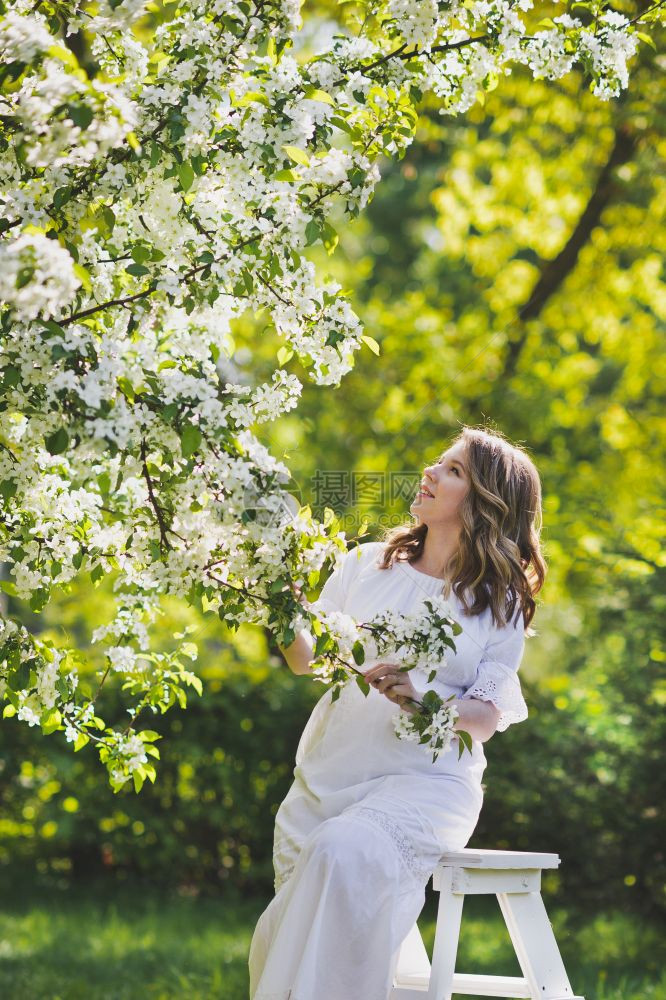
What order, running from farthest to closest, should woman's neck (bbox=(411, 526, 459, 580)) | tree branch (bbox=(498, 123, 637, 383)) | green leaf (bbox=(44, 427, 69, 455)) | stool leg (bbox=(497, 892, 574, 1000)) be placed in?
tree branch (bbox=(498, 123, 637, 383)) → woman's neck (bbox=(411, 526, 459, 580)) → stool leg (bbox=(497, 892, 574, 1000)) → green leaf (bbox=(44, 427, 69, 455))

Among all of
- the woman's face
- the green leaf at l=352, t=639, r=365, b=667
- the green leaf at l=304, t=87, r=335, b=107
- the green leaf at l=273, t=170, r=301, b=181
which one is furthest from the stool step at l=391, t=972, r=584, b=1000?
the green leaf at l=304, t=87, r=335, b=107

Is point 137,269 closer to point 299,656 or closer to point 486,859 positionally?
point 299,656

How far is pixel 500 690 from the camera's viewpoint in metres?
2.80

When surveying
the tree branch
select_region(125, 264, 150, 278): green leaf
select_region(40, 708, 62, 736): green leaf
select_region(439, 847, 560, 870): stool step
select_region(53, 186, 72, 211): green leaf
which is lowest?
the tree branch

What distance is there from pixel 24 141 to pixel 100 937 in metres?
3.92

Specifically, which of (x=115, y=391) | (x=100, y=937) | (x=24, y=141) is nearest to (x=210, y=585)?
(x=115, y=391)

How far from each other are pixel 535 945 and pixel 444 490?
1.21 meters

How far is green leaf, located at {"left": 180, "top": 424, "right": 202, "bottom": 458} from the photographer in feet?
6.07

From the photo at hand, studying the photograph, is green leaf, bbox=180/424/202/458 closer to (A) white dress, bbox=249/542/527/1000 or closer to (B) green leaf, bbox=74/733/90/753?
(A) white dress, bbox=249/542/527/1000

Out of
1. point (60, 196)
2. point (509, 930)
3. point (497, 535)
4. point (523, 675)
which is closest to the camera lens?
point (60, 196)

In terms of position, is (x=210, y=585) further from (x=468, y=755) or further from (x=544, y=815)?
(x=544, y=815)

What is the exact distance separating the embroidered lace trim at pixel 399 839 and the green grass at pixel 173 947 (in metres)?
1.66

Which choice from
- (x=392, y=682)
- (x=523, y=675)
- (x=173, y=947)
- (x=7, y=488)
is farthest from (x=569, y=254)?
(x=7, y=488)

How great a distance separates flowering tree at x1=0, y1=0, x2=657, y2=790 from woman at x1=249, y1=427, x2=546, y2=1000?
44 cm
